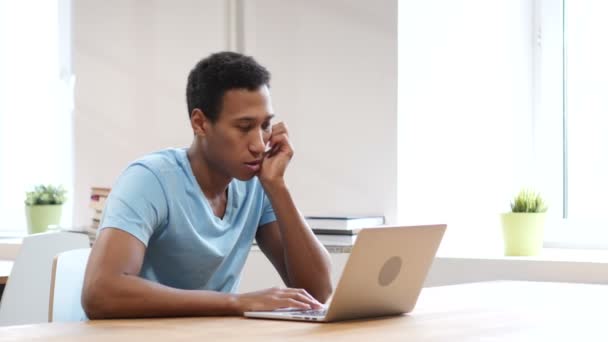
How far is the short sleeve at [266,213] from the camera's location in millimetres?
2613

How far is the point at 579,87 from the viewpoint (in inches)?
141

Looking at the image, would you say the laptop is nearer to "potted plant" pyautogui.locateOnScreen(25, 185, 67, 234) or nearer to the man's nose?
the man's nose

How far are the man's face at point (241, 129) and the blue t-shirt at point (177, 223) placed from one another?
0.32 ft

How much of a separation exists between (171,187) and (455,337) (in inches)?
33.2

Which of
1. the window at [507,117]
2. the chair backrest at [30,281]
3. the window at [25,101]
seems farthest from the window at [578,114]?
the window at [25,101]

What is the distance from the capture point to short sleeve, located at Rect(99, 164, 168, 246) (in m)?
2.16

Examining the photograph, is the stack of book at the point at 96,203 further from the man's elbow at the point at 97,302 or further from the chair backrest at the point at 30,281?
the man's elbow at the point at 97,302

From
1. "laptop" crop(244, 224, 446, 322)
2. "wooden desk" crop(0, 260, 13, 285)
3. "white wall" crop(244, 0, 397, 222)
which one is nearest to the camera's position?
"laptop" crop(244, 224, 446, 322)

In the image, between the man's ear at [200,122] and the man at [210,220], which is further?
the man's ear at [200,122]

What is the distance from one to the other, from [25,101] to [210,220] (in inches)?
105

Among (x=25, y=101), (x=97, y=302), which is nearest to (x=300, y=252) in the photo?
(x=97, y=302)

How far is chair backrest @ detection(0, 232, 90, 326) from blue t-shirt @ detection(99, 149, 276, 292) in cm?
78

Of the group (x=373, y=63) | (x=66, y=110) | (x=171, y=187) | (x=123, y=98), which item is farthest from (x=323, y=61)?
(x=66, y=110)

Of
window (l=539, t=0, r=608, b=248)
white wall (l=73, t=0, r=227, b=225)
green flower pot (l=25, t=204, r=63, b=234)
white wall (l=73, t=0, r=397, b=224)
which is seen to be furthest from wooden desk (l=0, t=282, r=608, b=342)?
green flower pot (l=25, t=204, r=63, b=234)
